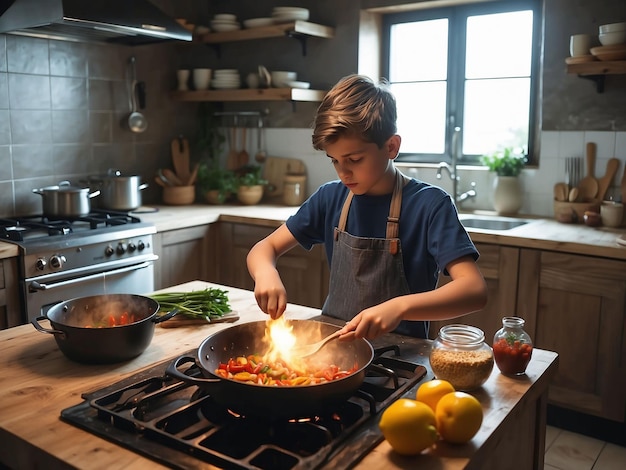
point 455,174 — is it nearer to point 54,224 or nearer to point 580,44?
point 580,44

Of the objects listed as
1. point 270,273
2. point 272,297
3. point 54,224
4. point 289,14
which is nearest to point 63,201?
point 54,224

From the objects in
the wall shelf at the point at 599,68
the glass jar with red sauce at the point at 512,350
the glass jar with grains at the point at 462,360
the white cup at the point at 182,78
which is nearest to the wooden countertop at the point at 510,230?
the wall shelf at the point at 599,68

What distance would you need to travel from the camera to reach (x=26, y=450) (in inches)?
39.8

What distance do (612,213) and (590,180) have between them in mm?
254

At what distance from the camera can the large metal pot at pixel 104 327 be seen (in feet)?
4.22

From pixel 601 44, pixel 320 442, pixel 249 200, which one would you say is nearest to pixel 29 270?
pixel 249 200

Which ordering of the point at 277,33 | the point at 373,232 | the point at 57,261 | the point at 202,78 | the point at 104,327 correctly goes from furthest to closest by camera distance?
the point at 202,78 < the point at 277,33 < the point at 57,261 < the point at 373,232 < the point at 104,327

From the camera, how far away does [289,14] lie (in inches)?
142

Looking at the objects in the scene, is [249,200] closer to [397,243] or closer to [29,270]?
[29,270]

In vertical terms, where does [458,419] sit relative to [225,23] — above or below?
below

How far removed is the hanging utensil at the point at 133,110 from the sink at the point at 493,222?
2.02 m

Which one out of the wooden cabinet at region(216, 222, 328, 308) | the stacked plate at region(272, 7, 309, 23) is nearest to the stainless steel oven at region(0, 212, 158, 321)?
the wooden cabinet at region(216, 222, 328, 308)

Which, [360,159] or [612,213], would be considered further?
[612,213]

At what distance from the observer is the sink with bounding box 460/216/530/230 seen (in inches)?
125
